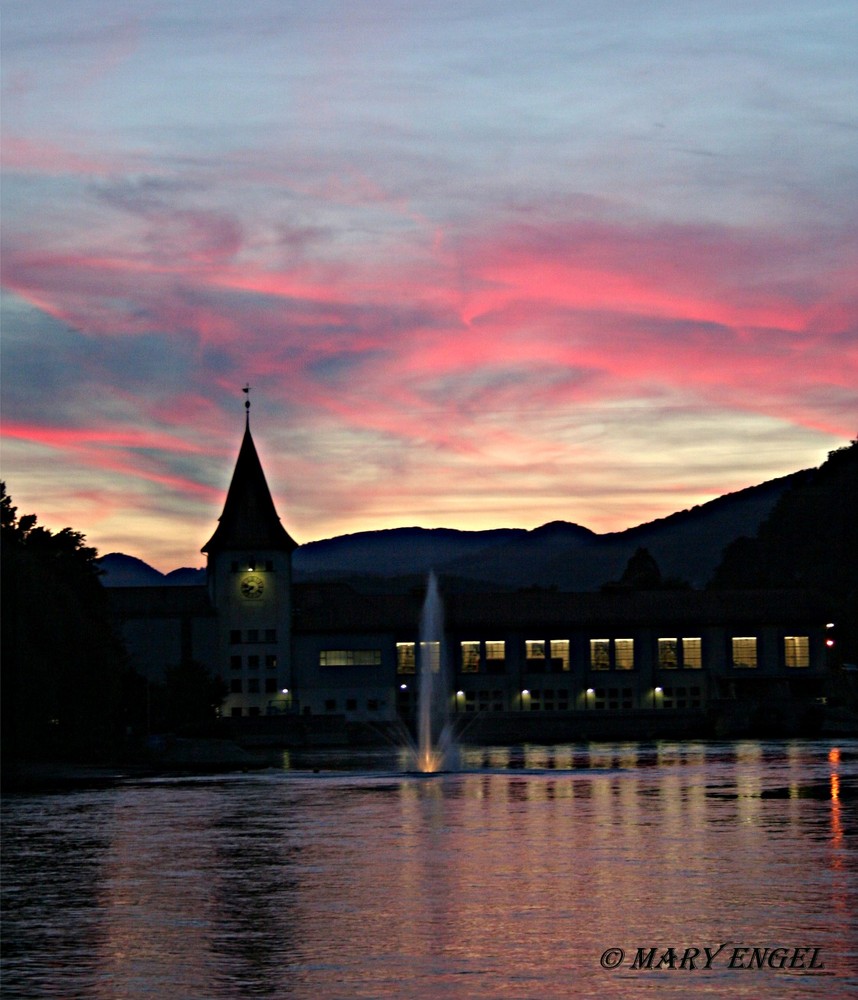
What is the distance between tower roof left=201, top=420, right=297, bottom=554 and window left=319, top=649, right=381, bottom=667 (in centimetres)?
1239

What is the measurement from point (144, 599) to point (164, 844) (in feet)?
418

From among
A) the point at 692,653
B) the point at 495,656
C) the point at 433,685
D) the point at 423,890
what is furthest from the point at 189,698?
the point at 423,890

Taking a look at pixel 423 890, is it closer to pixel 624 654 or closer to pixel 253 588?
pixel 624 654

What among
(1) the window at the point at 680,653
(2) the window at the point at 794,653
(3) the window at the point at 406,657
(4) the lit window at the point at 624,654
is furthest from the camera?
(2) the window at the point at 794,653

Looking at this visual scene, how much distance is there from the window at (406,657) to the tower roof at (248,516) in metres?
16.1

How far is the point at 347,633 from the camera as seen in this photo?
584 ft

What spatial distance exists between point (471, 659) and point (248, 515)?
28.0 m

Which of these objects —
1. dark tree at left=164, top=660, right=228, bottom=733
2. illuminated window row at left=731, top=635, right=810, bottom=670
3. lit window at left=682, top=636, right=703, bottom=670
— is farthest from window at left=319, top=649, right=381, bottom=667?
illuminated window row at left=731, top=635, right=810, bottom=670

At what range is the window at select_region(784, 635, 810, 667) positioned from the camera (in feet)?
591

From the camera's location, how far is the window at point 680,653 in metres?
180

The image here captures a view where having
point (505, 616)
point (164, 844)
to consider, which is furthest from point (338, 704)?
point (164, 844)

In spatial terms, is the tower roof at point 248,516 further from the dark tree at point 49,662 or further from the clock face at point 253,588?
the dark tree at point 49,662

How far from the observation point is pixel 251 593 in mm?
180625

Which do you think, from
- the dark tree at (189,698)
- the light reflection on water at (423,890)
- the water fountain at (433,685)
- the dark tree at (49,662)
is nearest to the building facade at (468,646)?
the water fountain at (433,685)
